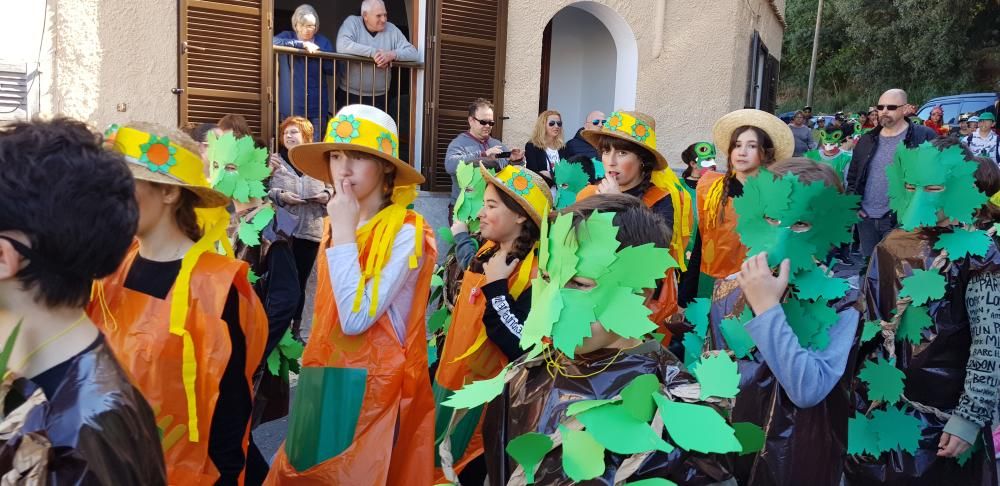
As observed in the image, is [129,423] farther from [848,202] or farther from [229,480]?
[848,202]

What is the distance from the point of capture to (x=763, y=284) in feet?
7.50

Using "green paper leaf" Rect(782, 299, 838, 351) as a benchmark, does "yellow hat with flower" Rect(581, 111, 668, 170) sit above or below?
above

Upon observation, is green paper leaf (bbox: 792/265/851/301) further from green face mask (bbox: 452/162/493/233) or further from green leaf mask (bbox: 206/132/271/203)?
green leaf mask (bbox: 206/132/271/203)

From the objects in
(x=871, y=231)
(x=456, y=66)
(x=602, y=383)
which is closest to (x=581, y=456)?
(x=602, y=383)

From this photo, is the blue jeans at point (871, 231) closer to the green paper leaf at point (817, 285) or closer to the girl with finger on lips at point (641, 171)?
the girl with finger on lips at point (641, 171)

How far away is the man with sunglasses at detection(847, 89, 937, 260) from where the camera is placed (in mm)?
7570

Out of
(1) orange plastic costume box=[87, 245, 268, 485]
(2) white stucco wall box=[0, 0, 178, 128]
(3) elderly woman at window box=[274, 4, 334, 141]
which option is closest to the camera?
(1) orange plastic costume box=[87, 245, 268, 485]

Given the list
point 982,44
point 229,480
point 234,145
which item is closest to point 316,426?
point 229,480

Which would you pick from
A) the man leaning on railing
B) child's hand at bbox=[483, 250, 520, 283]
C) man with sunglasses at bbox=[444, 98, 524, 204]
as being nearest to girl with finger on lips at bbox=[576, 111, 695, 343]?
child's hand at bbox=[483, 250, 520, 283]

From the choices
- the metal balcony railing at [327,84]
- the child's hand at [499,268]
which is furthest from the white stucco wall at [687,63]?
the child's hand at [499,268]

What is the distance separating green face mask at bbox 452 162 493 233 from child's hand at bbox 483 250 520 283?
0.53 meters

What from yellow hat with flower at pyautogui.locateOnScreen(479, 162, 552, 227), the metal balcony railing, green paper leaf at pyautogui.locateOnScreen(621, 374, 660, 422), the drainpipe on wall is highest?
the drainpipe on wall

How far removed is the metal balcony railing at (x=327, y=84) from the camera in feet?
26.9

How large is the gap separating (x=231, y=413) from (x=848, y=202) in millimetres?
1819
